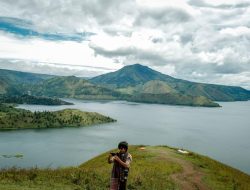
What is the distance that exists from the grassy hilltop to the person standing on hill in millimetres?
10087

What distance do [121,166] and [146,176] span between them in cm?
2069

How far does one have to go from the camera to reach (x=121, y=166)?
22.9 meters

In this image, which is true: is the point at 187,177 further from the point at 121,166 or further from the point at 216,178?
the point at 121,166

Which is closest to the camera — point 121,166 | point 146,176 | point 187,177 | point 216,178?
point 121,166

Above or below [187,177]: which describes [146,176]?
above

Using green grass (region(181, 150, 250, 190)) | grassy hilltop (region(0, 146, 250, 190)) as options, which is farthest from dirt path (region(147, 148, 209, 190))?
green grass (region(181, 150, 250, 190))

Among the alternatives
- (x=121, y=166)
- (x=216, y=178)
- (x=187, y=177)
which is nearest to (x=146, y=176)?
(x=187, y=177)

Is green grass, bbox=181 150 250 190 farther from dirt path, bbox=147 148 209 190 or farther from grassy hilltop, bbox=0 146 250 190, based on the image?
dirt path, bbox=147 148 209 190

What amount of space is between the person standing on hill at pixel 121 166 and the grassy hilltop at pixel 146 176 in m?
10.1

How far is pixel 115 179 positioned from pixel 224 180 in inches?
1229

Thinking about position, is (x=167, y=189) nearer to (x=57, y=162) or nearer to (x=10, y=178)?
(x=10, y=178)

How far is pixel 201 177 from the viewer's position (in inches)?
1930

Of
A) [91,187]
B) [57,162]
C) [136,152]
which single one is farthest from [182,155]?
[57,162]

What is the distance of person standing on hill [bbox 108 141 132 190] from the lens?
72.8 ft
